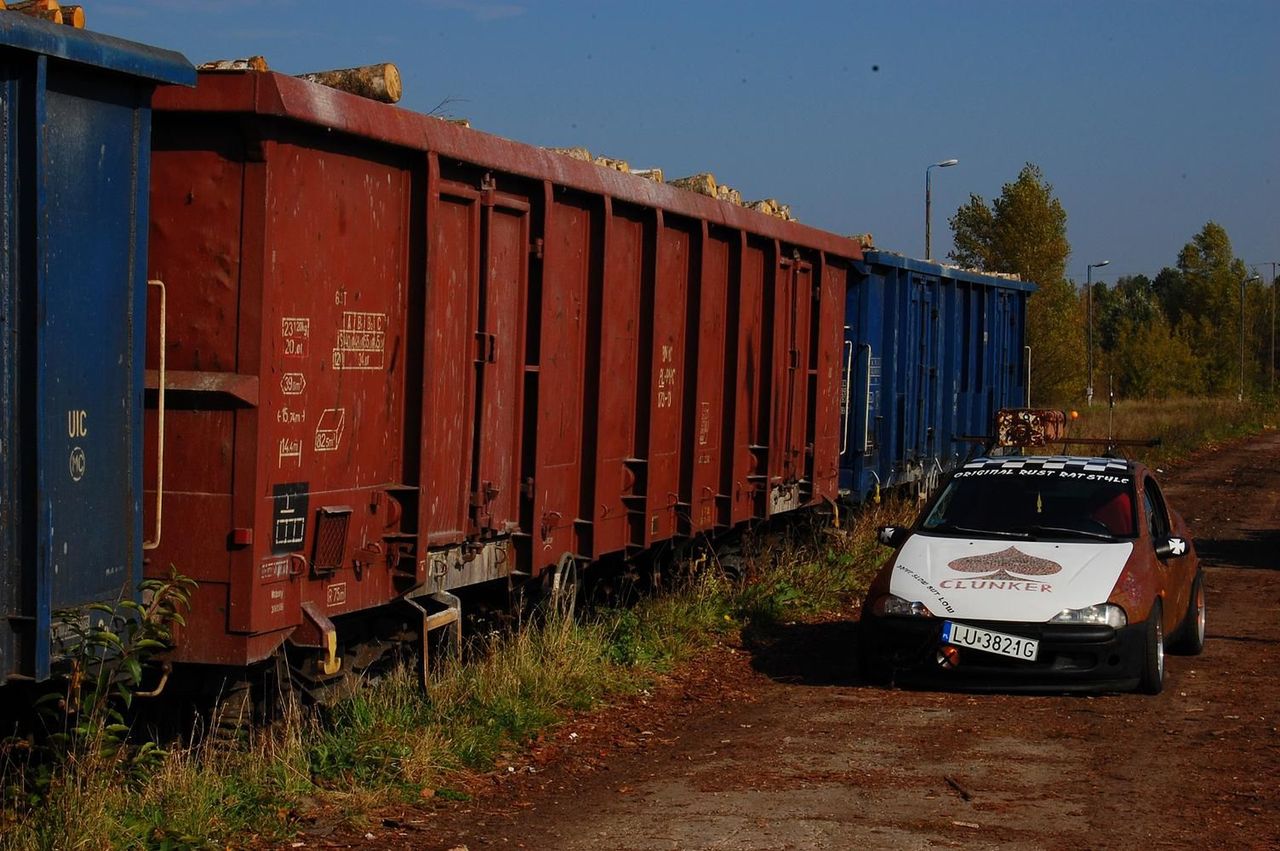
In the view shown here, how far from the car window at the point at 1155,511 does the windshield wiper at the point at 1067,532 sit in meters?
0.35

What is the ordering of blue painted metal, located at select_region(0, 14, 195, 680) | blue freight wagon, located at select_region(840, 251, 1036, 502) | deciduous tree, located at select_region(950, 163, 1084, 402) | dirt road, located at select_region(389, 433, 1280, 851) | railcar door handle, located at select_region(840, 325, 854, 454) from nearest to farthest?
blue painted metal, located at select_region(0, 14, 195, 680) → dirt road, located at select_region(389, 433, 1280, 851) → railcar door handle, located at select_region(840, 325, 854, 454) → blue freight wagon, located at select_region(840, 251, 1036, 502) → deciduous tree, located at select_region(950, 163, 1084, 402)

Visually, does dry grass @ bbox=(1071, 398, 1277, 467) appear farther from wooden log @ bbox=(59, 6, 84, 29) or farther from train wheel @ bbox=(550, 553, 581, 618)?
wooden log @ bbox=(59, 6, 84, 29)

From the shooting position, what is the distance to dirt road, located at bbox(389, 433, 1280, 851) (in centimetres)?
654

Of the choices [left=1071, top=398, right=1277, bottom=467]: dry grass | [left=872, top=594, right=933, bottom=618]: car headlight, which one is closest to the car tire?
[left=872, top=594, right=933, bottom=618]: car headlight

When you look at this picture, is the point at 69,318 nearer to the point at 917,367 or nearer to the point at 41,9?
the point at 41,9

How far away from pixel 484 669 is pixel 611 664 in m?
1.32

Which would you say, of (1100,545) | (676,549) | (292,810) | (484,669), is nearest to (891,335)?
(676,549)

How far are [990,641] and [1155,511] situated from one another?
2.32 m

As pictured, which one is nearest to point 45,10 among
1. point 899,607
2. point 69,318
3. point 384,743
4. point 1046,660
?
point 69,318

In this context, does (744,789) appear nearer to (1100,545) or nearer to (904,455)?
(1100,545)

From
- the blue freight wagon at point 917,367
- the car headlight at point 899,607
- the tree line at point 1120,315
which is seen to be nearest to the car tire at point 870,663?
the car headlight at point 899,607

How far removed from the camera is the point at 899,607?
9.71 meters

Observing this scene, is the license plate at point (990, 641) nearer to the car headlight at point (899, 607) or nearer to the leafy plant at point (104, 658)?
the car headlight at point (899, 607)

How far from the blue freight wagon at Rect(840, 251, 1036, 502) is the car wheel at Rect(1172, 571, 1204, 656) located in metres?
5.38
